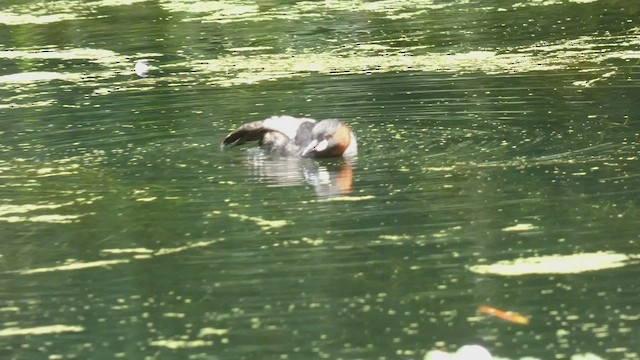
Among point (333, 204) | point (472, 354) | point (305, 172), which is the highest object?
point (472, 354)


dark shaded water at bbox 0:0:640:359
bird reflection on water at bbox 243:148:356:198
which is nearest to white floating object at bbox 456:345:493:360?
dark shaded water at bbox 0:0:640:359

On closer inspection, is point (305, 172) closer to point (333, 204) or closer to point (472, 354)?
point (333, 204)

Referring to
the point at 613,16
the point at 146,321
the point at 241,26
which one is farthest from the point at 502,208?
the point at 241,26

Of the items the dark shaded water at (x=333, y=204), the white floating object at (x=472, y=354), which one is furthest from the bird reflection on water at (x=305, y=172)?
the white floating object at (x=472, y=354)

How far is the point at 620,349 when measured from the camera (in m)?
4.96

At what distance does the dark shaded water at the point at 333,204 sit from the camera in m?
5.43

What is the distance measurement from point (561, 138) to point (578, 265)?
2.88 metres

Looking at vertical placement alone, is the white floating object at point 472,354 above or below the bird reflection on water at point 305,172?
above

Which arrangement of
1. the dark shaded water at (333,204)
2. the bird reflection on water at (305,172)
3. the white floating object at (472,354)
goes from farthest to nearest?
the bird reflection on water at (305,172) < the dark shaded water at (333,204) < the white floating object at (472,354)

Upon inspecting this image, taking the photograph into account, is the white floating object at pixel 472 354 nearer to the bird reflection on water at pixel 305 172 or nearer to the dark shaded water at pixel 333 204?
the dark shaded water at pixel 333 204

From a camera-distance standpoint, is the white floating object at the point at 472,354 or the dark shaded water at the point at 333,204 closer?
the white floating object at the point at 472,354

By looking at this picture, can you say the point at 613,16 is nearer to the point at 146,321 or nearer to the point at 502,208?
Result: the point at 502,208

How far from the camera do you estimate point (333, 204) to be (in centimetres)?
741

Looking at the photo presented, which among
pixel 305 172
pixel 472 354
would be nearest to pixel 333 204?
pixel 305 172
